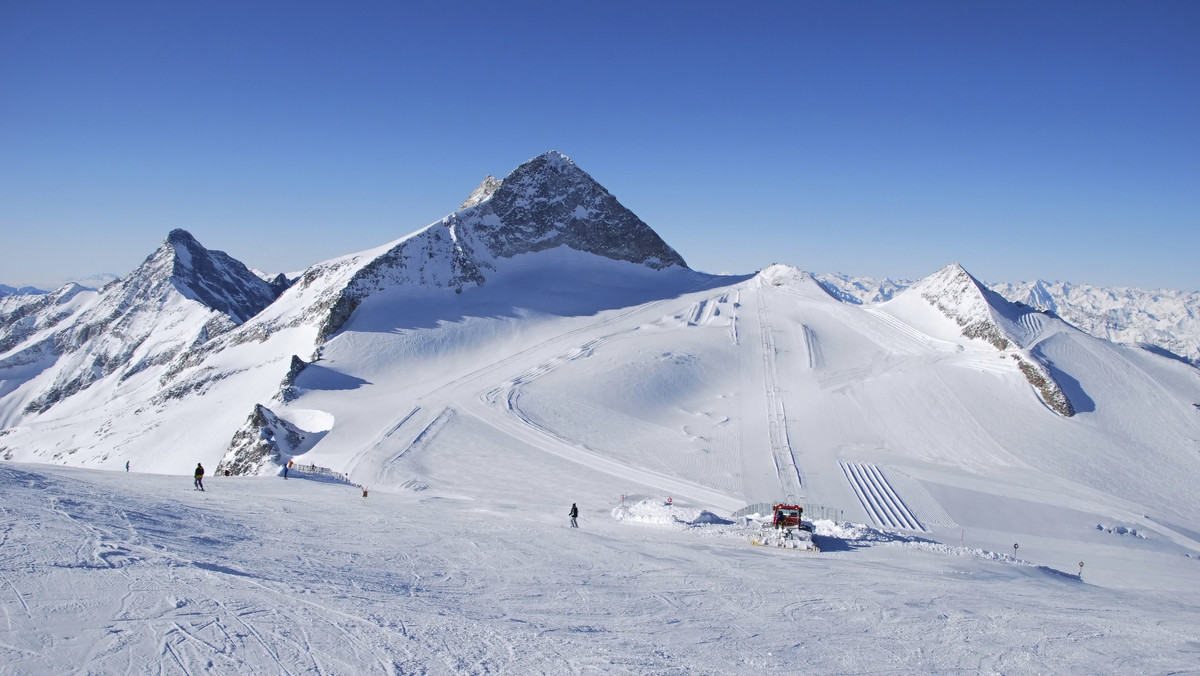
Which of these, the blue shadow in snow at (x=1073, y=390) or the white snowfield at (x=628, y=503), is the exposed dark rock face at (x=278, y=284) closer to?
the white snowfield at (x=628, y=503)

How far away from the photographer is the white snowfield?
359 inches

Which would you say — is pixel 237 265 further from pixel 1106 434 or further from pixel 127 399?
pixel 1106 434

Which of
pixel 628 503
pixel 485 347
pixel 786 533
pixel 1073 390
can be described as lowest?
pixel 628 503

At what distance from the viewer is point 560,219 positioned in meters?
74.3

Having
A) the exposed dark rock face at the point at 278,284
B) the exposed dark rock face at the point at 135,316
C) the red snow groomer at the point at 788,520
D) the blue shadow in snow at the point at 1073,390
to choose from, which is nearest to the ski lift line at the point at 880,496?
the red snow groomer at the point at 788,520

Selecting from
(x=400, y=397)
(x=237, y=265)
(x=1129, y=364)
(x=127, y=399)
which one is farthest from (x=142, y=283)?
(x=1129, y=364)

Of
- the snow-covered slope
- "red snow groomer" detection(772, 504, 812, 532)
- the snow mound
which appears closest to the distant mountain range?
the snow-covered slope

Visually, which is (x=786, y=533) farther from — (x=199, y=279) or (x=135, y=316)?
(x=199, y=279)

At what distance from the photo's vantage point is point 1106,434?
125 ft

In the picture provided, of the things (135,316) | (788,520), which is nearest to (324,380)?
(788,520)

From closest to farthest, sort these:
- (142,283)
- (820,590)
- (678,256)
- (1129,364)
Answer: (820,590)
(1129,364)
(678,256)
(142,283)

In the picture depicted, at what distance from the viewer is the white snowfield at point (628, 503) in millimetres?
9125

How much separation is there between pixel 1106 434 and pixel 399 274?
2178 inches

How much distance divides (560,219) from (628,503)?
53611 mm
